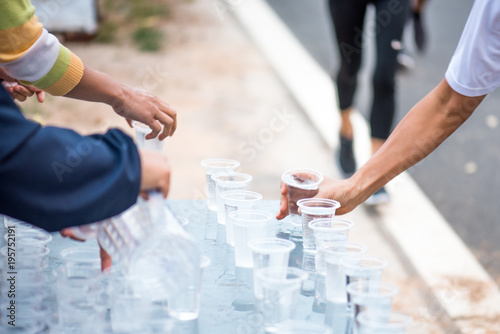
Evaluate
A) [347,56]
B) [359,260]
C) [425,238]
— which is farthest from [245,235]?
[347,56]

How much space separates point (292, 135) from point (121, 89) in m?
3.57

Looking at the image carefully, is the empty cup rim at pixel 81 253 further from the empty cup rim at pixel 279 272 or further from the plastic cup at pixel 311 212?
the plastic cup at pixel 311 212

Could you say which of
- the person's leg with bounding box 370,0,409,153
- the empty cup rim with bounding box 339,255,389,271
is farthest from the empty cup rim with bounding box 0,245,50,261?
the person's leg with bounding box 370,0,409,153

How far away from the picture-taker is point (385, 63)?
3.99 m

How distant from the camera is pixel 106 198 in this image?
1354 mm

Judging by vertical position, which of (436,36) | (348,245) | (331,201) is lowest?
(348,245)

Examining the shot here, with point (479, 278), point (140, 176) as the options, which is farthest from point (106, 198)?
point (479, 278)

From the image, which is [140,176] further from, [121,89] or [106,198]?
[121,89]

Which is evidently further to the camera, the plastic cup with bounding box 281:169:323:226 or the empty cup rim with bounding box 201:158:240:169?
the empty cup rim with bounding box 201:158:240:169

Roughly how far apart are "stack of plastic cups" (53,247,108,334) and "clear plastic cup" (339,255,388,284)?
531mm

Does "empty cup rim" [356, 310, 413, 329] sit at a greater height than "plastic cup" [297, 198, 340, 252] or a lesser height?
lesser

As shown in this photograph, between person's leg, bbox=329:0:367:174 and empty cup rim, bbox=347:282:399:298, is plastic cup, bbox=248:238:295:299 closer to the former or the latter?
empty cup rim, bbox=347:282:399:298

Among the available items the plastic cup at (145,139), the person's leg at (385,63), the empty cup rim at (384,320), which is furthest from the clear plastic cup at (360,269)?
the person's leg at (385,63)

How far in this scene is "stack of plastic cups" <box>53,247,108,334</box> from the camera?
1.46m
